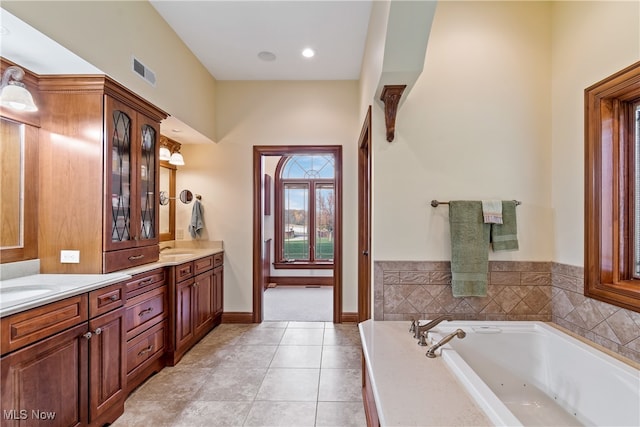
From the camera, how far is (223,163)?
382 centimetres

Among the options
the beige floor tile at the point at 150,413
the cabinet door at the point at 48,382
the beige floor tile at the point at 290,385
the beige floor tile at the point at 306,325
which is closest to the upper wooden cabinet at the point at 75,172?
the cabinet door at the point at 48,382

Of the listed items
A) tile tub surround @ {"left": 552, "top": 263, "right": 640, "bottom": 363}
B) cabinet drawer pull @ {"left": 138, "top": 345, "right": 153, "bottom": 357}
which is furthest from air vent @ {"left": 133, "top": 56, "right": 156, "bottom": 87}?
tile tub surround @ {"left": 552, "top": 263, "right": 640, "bottom": 363}

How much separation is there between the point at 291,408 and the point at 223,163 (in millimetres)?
2820

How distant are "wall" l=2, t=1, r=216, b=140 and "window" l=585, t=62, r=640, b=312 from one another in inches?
122

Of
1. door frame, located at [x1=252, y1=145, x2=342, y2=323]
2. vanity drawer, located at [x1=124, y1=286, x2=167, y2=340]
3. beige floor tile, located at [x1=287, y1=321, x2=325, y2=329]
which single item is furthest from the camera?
door frame, located at [x1=252, y1=145, x2=342, y2=323]

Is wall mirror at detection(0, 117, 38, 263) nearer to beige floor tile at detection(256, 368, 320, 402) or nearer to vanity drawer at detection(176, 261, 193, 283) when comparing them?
vanity drawer at detection(176, 261, 193, 283)

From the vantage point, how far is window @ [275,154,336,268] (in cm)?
603

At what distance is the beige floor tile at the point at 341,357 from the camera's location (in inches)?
106

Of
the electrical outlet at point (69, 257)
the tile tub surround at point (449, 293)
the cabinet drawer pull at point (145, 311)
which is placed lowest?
the cabinet drawer pull at point (145, 311)

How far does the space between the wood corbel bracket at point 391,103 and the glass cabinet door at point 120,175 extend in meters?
1.89

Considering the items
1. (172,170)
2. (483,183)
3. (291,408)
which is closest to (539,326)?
(483,183)

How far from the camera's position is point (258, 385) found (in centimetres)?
237

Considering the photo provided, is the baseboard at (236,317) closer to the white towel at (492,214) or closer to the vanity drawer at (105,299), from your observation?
the vanity drawer at (105,299)

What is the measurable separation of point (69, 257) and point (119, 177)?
2.07ft
